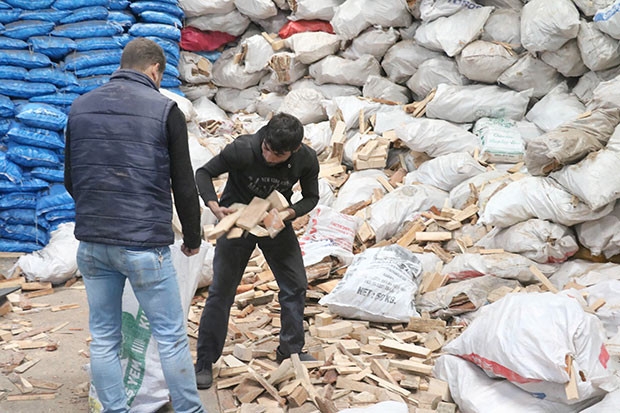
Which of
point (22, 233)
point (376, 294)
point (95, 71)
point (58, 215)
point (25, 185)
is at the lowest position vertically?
point (22, 233)

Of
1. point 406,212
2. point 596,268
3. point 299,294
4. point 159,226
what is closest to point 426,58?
point 406,212

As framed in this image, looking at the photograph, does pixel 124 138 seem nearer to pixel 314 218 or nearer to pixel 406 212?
pixel 314 218

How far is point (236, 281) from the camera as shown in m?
3.75

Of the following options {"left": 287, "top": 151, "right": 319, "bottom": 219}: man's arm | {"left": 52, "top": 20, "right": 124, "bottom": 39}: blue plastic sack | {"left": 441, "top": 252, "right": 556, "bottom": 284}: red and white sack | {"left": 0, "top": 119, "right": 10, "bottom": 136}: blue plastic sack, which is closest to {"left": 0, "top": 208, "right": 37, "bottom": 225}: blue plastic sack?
{"left": 0, "top": 119, "right": 10, "bottom": 136}: blue plastic sack

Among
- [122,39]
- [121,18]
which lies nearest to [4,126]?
[122,39]

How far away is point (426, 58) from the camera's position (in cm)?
733

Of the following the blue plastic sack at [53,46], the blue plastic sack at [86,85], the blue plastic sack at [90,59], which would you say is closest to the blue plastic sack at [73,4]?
the blue plastic sack at [53,46]

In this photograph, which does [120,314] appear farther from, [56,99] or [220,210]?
[56,99]

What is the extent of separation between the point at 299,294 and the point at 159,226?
4.11 feet

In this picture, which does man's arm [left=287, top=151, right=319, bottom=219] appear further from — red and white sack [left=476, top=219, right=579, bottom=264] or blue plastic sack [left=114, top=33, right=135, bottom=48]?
blue plastic sack [left=114, top=33, right=135, bottom=48]

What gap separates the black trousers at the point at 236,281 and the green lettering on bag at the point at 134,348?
1.64ft

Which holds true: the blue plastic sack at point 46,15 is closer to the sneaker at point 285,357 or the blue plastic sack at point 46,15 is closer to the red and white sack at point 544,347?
the sneaker at point 285,357

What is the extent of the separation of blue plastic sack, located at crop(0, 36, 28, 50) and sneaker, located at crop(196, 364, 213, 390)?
13.8 ft

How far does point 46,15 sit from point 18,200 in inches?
75.7
